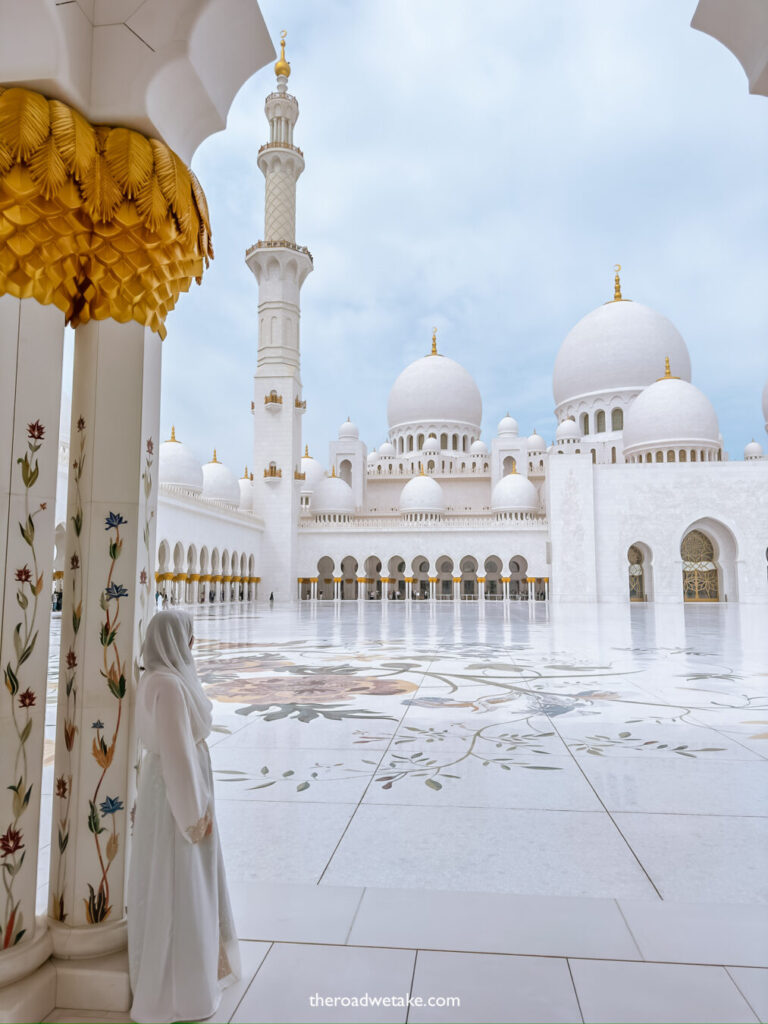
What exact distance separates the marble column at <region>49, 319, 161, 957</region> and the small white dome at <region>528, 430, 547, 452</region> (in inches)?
1124

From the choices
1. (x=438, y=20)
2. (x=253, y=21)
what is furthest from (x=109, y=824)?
(x=438, y=20)

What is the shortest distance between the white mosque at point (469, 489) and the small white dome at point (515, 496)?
0.08 metres

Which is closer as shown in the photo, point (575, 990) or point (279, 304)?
point (575, 990)

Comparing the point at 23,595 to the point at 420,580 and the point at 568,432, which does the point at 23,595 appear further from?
the point at 420,580

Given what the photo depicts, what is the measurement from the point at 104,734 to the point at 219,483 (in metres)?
23.6

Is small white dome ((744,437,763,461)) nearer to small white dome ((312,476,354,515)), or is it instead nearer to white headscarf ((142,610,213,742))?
small white dome ((312,476,354,515))

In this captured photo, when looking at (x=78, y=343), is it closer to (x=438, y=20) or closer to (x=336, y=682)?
(x=438, y=20)

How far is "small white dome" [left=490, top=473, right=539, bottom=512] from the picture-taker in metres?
25.7

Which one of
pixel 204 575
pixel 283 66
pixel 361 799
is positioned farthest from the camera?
pixel 283 66

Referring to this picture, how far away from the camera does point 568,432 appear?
960 inches

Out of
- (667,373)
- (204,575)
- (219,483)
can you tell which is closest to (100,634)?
(204,575)

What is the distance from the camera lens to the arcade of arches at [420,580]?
24859 mm

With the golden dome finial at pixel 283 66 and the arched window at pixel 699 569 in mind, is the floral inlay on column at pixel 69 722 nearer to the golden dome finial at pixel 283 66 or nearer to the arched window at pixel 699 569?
the arched window at pixel 699 569

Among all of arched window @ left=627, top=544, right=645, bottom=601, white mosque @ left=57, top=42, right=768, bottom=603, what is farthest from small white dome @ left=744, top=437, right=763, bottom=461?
arched window @ left=627, top=544, right=645, bottom=601
